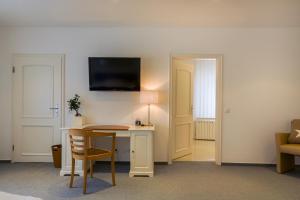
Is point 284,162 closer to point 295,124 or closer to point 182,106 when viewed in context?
point 295,124

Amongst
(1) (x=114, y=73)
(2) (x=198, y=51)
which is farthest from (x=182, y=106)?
(1) (x=114, y=73)

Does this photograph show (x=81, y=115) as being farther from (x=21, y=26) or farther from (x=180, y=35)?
(x=180, y=35)

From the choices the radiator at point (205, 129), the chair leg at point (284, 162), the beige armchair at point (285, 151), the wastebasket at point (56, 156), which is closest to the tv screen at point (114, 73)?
the wastebasket at point (56, 156)

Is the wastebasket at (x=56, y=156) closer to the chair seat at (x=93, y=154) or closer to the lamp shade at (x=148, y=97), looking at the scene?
the chair seat at (x=93, y=154)

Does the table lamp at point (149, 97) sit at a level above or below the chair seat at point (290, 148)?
above

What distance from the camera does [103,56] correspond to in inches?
208

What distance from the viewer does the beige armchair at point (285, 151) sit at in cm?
458

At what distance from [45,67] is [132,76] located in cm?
173

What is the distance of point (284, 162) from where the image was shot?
15.8 ft

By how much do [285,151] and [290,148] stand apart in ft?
0.38

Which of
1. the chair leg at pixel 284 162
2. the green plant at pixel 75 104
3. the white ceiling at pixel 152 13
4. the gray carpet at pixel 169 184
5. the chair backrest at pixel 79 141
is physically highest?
the white ceiling at pixel 152 13

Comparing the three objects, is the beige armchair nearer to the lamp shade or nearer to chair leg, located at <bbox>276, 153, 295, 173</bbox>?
chair leg, located at <bbox>276, 153, 295, 173</bbox>

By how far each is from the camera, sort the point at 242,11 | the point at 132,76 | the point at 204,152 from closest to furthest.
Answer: the point at 242,11 < the point at 132,76 < the point at 204,152

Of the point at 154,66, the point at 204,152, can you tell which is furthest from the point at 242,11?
the point at 204,152
